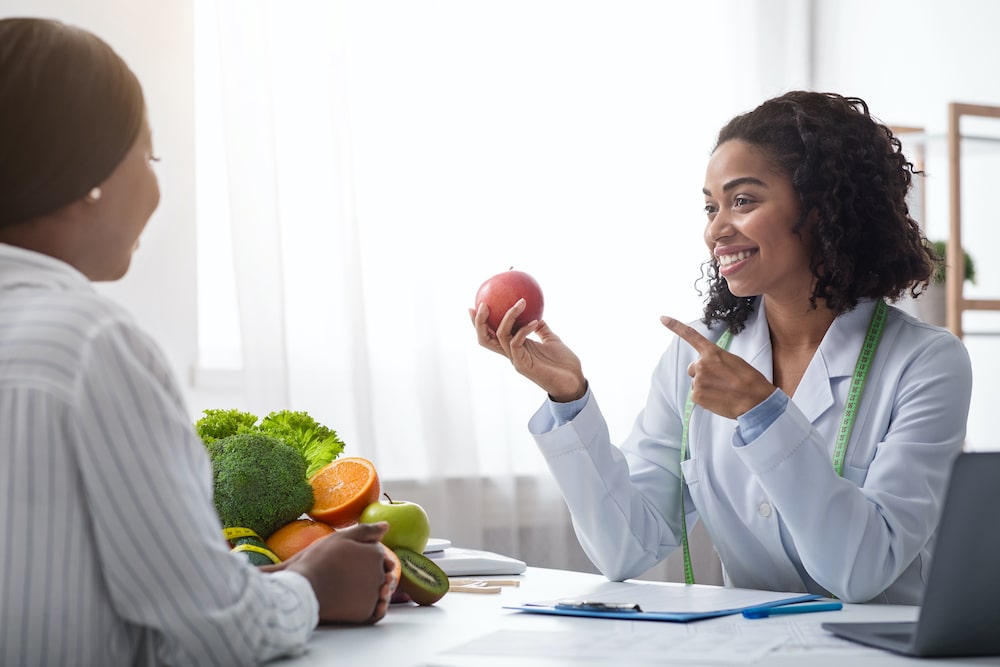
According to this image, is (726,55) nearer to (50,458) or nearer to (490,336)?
(490,336)

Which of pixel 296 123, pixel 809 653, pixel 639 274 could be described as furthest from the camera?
pixel 639 274

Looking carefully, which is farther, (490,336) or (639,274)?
(639,274)

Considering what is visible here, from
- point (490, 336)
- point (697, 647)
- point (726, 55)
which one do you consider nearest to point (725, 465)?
point (490, 336)

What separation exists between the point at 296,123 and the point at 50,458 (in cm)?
207

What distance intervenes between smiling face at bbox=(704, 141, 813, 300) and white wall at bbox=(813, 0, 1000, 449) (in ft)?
5.56

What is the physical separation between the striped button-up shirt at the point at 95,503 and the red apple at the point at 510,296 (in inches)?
36.0

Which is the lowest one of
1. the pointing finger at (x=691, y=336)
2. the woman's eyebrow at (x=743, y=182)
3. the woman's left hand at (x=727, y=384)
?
the woman's left hand at (x=727, y=384)

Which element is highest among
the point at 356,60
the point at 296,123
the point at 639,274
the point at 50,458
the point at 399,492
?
the point at 356,60

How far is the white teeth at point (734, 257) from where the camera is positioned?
181 centimetres

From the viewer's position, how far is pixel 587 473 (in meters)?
1.70

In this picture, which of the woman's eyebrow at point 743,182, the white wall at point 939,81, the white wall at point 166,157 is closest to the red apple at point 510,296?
the woman's eyebrow at point 743,182

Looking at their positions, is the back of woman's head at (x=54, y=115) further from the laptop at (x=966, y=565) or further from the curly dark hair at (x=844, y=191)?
the curly dark hair at (x=844, y=191)

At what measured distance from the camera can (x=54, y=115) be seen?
86 cm

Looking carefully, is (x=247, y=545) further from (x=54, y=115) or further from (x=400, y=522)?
(x=54, y=115)
